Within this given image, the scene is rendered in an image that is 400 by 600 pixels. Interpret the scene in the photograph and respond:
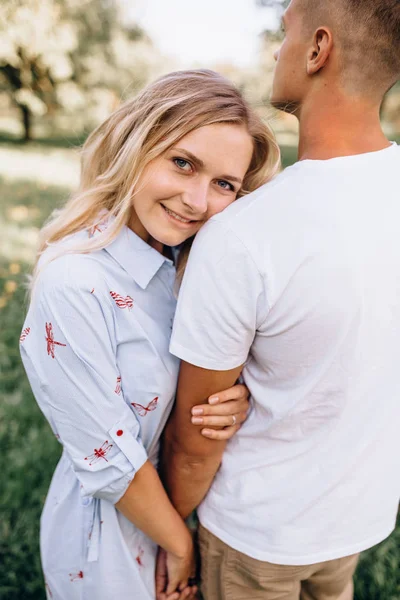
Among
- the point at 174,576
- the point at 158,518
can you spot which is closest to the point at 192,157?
the point at 158,518

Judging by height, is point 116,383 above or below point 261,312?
below

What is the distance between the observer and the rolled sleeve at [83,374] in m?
1.47

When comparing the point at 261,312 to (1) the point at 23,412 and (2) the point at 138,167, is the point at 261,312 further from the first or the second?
(1) the point at 23,412

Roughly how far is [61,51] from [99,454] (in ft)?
61.5

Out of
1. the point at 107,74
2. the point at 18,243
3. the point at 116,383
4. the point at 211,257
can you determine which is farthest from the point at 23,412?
the point at 107,74

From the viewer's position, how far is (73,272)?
1.50m

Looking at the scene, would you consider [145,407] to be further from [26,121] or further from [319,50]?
[26,121]

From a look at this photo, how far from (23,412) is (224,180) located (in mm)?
2521

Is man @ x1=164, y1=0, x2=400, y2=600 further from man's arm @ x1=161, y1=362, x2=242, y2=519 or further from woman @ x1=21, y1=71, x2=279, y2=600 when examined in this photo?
woman @ x1=21, y1=71, x2=279, y2=600

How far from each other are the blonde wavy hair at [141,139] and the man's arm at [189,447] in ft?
1.63

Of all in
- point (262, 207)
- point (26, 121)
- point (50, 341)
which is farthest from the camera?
point (26, 121)

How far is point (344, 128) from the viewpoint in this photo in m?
1.38

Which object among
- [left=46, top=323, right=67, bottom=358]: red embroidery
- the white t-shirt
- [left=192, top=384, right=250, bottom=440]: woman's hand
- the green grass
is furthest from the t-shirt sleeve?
the green grass

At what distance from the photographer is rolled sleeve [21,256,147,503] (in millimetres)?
1473
